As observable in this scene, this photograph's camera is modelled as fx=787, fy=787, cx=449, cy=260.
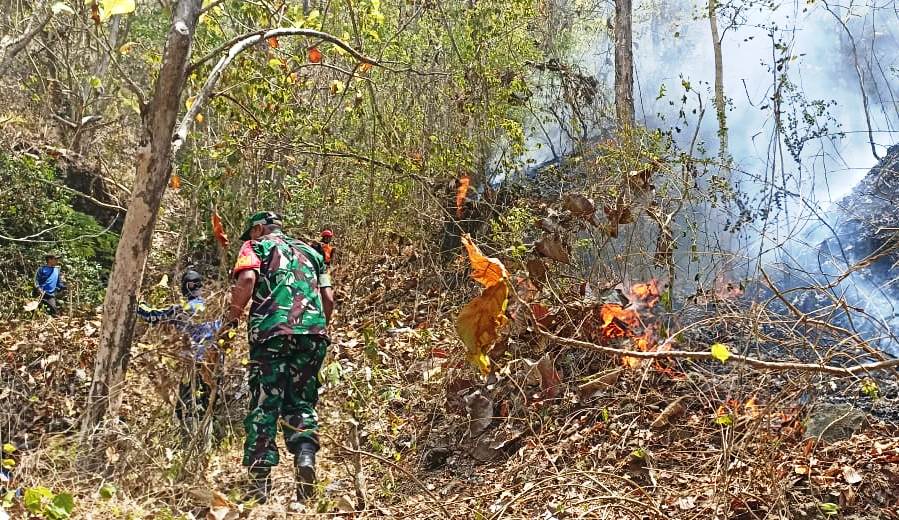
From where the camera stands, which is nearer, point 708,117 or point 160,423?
point 160,423

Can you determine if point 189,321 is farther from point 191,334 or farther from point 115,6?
point 115,6

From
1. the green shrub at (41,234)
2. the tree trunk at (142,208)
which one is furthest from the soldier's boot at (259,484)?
the green shrub at (41,234)

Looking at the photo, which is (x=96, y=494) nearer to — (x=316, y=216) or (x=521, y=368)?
(x=521, y=368)

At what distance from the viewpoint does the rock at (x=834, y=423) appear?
12.6 feet

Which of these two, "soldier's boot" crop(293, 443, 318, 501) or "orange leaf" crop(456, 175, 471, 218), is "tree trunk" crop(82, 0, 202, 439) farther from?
"orange leaf" crop(456, 175, 471, 218)

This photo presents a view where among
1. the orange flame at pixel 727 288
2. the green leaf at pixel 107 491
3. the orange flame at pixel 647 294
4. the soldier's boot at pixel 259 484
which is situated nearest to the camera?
the green leaf at pixel 107 491

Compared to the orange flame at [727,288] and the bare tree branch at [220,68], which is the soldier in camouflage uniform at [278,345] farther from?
the orange flame at [727,288]

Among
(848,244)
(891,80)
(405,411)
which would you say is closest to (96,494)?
(405,411)

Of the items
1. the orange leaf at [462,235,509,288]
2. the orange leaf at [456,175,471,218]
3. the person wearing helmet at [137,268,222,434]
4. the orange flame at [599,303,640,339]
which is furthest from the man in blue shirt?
the orange leaf at [462,235,509,288]

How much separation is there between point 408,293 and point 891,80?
7.57 metres

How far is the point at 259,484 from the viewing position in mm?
4109

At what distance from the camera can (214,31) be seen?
7.24 m

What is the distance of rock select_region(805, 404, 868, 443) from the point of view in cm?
383

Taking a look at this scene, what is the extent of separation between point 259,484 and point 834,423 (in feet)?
9.50
